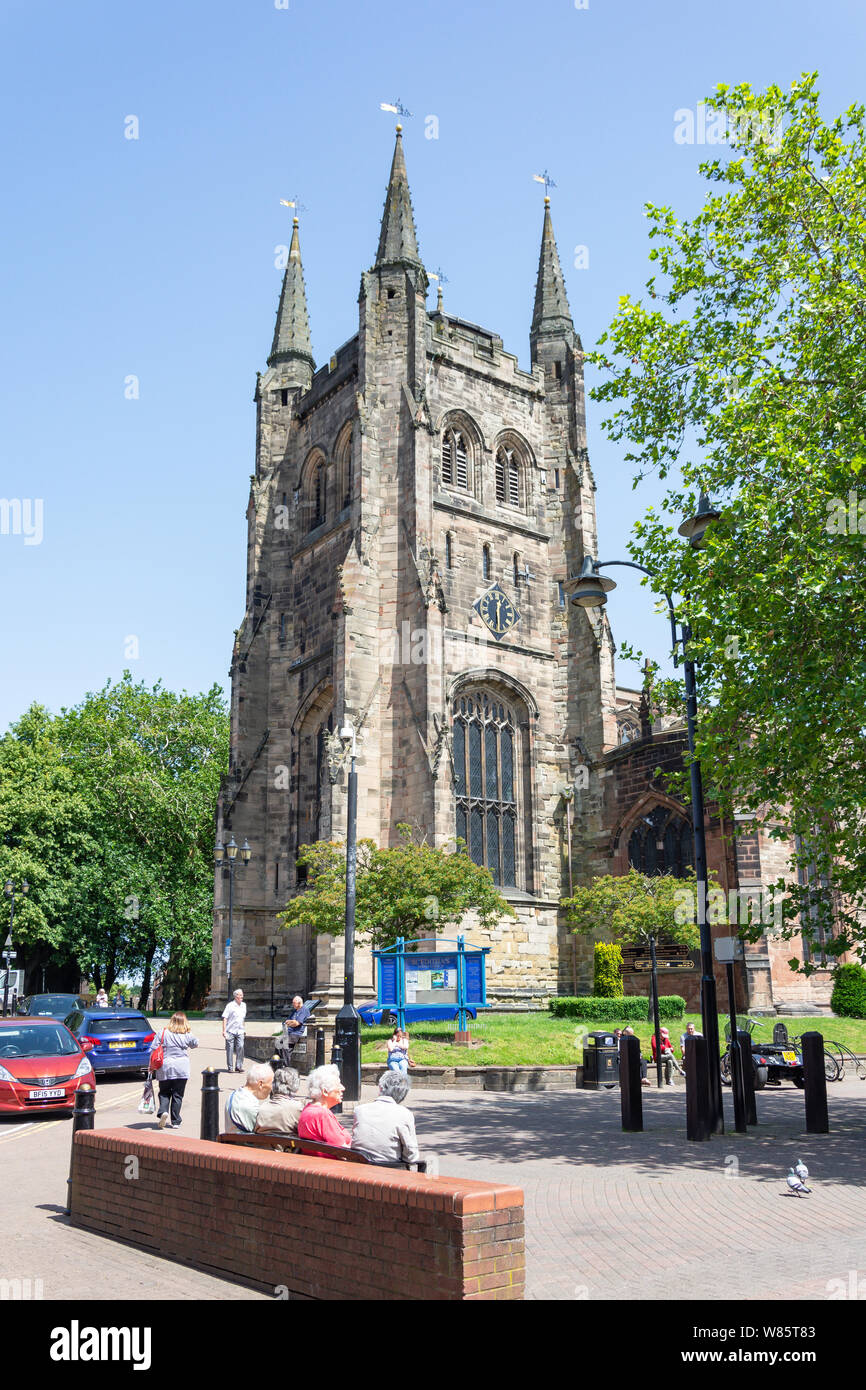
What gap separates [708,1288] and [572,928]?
27771 millimetres

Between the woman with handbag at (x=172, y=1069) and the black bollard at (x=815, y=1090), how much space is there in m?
7.73

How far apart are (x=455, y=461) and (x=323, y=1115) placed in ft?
107

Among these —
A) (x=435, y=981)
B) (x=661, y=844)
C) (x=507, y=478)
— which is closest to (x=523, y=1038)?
(x=435, y=981)

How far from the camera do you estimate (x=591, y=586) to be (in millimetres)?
14406

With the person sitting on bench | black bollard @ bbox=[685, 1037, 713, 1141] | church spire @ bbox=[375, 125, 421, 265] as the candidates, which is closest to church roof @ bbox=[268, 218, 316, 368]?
church spire @ bbox=[375, 125, 421, 265]

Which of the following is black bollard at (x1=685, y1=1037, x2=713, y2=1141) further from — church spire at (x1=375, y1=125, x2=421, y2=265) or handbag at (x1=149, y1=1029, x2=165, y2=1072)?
church spire at (x1=375, y1=125, x2=421, y2=265)

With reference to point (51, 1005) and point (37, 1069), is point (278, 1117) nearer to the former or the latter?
point (37, 1069)

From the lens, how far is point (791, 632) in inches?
526

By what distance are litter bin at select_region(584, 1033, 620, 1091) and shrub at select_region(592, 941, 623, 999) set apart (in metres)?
10.2

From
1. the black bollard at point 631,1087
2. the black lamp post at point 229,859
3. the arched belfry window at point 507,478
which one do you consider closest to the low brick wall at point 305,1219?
the black bollard at point 631,1087

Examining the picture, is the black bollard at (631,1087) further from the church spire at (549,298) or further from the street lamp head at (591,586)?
the church spire at (549,298)

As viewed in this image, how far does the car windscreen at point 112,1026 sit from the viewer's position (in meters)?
20.4
